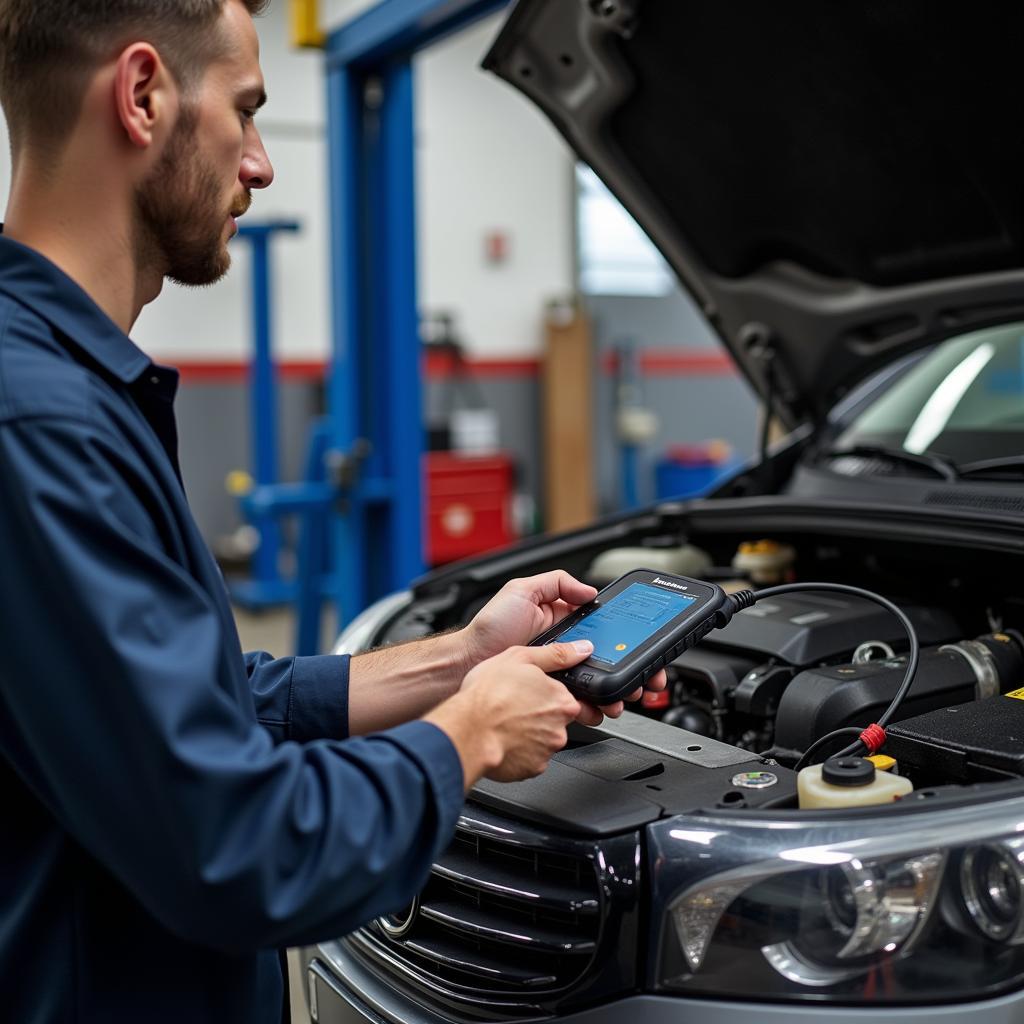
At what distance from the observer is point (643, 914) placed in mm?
1140

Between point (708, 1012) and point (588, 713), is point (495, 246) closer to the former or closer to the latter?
point (588, 713)

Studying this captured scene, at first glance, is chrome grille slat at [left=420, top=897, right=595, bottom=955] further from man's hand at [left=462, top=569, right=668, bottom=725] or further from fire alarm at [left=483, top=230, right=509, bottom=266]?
fire alarm at [left=483, top=230, right=509, bottom=266]

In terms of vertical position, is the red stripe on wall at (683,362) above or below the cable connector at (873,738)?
above

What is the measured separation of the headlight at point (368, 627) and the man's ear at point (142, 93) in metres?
0.94

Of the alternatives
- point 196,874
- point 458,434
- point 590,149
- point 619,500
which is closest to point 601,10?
point 590,149

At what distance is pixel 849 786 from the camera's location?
1146 millimetres

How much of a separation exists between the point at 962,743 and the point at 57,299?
0.98 m

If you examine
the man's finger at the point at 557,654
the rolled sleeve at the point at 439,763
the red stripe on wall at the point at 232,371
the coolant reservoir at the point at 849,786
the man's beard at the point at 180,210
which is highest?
the man's beard at the point at 180,210

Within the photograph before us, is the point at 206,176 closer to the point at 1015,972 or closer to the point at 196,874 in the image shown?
the point at 196,874

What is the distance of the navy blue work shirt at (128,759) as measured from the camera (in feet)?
2.70

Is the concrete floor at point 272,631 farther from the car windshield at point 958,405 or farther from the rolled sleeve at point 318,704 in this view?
the rolled sleeve at point 318,704

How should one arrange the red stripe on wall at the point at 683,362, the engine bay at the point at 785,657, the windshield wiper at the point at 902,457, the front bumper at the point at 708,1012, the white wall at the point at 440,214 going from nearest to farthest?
the front bumper at the point at 708,1012 → the engine bay at the point at 785,657 → the windshield wiper at the point at 902,457 → the white wall at the point at 440,214 → the red stripe on wall at the point at 683,362

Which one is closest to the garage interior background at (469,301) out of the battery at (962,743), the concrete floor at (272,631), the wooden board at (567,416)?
the wooden board at (567,416)

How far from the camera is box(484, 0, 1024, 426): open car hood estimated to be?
181 centimetres
